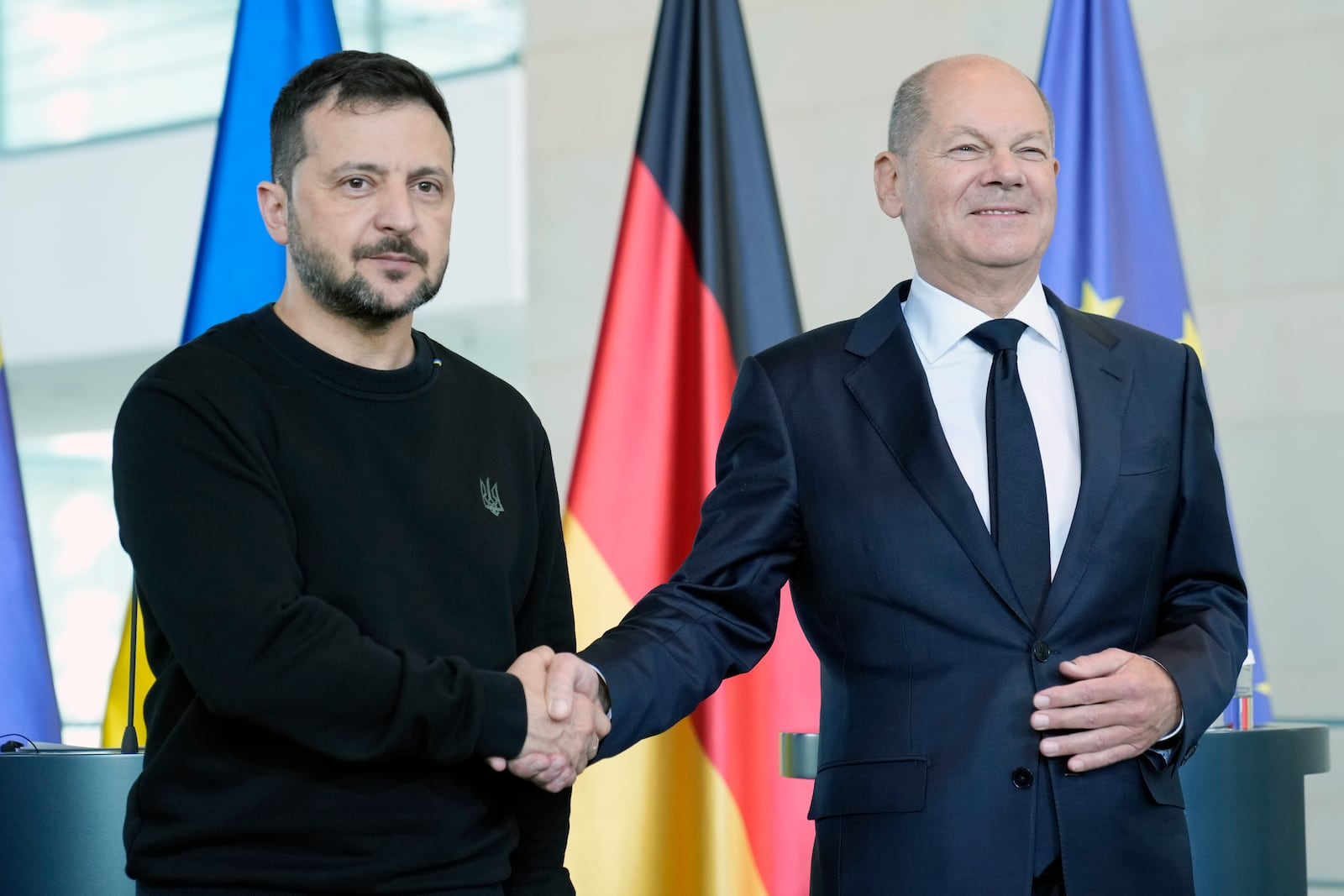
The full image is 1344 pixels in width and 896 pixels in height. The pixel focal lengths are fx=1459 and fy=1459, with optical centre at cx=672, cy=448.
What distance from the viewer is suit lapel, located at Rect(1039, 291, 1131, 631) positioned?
1.93 metres

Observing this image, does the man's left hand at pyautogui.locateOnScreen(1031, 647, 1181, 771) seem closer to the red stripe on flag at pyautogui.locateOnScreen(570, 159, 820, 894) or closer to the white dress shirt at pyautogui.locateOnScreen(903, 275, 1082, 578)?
the white dress shirt at pyautogui.locateOnScreen(903, 275, 1082, 578)

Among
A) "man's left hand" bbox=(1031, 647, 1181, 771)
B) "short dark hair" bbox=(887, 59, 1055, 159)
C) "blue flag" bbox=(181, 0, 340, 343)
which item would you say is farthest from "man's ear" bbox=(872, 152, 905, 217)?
"blue flag" bbox=(181, 0, 340, 343)

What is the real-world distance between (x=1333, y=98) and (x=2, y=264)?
6823mm

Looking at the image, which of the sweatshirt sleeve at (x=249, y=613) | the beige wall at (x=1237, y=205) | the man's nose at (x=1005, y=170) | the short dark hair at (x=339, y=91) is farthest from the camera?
the beige wall at (x=1237, y=205)

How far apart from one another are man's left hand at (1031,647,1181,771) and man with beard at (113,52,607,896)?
2.07 feet

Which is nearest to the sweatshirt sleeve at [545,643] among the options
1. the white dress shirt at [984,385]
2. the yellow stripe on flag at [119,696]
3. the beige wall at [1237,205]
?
the white dress shirt at [984,385]

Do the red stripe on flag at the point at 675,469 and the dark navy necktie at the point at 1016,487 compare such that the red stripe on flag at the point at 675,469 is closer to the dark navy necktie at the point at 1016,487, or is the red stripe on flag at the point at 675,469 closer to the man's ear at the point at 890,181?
the man's ear at the point at 890,181

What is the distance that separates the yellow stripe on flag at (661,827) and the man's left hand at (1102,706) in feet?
5.22

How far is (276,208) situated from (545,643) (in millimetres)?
710

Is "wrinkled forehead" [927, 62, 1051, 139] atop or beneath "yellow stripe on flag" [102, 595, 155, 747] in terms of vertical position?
atop

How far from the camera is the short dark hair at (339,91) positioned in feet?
6.47

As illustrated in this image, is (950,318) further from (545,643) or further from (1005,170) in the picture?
(545,643)

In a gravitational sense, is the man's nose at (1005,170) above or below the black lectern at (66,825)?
above

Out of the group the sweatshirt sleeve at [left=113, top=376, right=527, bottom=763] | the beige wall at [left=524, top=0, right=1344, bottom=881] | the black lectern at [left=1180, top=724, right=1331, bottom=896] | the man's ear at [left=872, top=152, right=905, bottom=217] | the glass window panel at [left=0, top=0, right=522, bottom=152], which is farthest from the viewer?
the glass window panel at [left=0, top=0, right=522, bottom=152]
